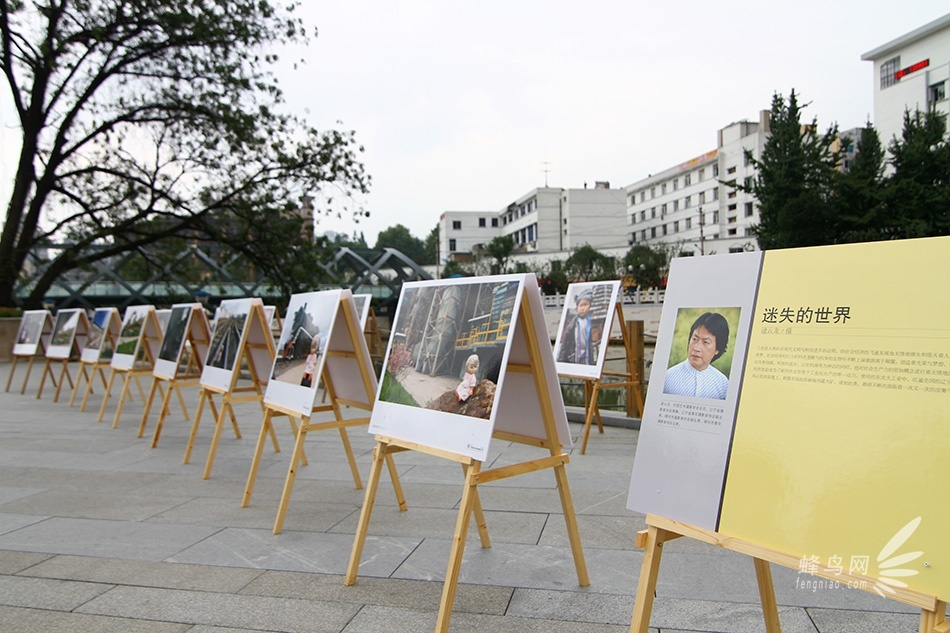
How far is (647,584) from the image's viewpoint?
2293 millimetres

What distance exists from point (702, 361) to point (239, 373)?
4828mm

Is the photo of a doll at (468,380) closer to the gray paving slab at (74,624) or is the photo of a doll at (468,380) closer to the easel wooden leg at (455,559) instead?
the easel wooden leg at (455,559)

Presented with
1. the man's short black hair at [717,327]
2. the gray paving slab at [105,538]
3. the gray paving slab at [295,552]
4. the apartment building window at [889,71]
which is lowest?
the gray paving slab at [105,538]

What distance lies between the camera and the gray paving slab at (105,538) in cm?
410

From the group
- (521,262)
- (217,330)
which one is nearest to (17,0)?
(217,330)

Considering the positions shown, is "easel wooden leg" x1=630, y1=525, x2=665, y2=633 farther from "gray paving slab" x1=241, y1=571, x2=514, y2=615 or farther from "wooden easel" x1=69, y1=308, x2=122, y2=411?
"wooden easel" x1=69, y1=308, x2=122, y2=411

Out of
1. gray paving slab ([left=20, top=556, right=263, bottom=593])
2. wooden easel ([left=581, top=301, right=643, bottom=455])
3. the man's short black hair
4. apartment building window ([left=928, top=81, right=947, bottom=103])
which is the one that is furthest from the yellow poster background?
apartment building window ([left=928, top=81, right=947, bottom=103])

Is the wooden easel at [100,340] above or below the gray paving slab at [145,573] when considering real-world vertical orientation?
above

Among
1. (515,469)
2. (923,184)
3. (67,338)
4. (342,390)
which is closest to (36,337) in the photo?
(67,338)

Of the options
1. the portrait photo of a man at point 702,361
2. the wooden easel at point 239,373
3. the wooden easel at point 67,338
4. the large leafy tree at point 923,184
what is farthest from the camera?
the large leafy tree at point 923,184

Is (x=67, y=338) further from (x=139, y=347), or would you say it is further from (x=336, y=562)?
(x=336, y=562)

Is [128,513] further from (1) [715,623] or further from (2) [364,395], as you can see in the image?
(1) [715,623]

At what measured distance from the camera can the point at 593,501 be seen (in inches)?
196

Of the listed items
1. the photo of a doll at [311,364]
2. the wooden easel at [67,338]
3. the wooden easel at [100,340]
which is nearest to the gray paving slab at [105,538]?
the photo of a doll at [311,364]
